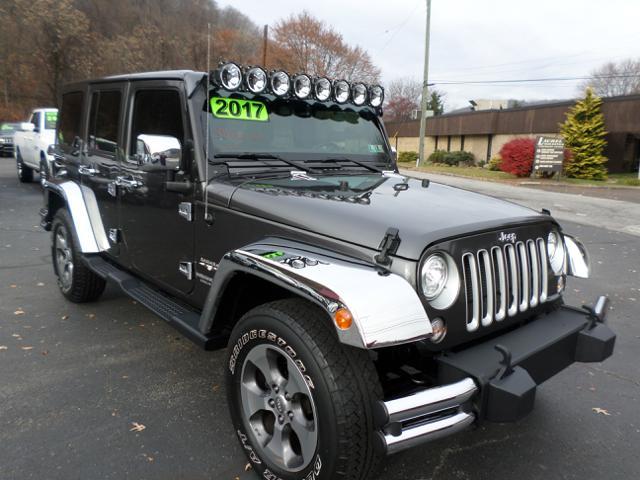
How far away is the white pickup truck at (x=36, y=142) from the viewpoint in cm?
1269

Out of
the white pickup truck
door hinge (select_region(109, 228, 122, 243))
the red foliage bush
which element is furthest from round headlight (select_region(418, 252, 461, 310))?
the red foliage bush

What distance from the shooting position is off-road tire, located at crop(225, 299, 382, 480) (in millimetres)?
2002

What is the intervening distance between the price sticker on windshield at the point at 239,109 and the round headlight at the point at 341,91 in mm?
617

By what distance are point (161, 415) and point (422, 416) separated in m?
1.79

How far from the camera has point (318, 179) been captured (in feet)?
10.5

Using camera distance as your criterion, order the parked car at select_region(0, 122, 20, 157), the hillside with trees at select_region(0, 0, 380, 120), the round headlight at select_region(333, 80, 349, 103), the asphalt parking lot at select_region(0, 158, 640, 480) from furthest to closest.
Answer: the hillside with trees at select_region(0, 0, 380, 120) → the parked car at select_region(0, 122, 20, 157) → the round headlight at select_region(333, 80, 349, 103) → the asphalt parking lot at select_region(0, 158, 640, 480)

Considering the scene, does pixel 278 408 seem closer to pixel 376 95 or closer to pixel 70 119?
pixel 376 95

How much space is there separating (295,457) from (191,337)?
3.06 feet

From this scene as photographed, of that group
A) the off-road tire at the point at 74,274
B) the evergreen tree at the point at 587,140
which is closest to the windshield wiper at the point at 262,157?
the off-road tire at the point at 74,274

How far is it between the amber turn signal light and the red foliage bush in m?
21.8

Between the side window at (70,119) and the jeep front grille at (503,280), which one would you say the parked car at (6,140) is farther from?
the jeep front grille at (503,280)

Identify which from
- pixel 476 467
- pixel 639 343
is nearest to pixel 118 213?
pixel 476 467

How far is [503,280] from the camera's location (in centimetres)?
244

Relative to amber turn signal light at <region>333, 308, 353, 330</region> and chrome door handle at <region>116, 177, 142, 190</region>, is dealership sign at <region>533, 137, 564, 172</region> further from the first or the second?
amber turn signal light at <region>333, 308, 353, 330</region>
